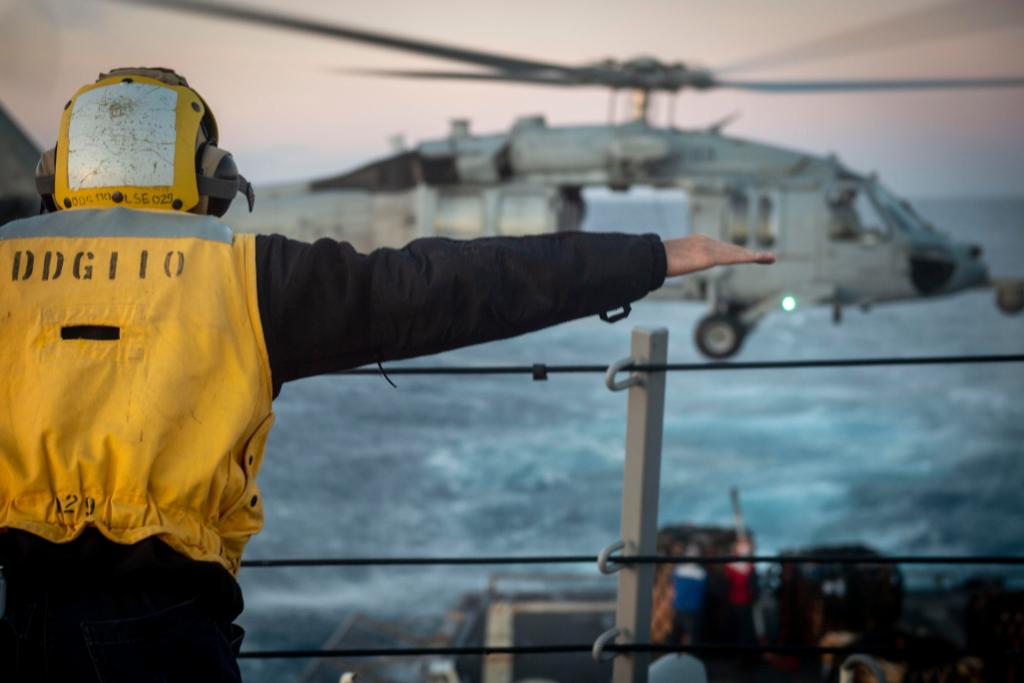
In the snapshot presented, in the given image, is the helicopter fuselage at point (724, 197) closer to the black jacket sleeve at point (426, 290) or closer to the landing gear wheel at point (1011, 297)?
the landing gear wheel at point (1011, 297)

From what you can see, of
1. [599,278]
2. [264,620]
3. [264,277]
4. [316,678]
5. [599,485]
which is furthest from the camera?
[599,485]

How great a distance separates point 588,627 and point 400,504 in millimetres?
29834

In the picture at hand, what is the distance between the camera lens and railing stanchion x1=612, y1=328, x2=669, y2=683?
2.28 metres

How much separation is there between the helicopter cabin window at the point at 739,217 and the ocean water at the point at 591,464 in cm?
1359

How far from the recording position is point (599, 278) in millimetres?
1926

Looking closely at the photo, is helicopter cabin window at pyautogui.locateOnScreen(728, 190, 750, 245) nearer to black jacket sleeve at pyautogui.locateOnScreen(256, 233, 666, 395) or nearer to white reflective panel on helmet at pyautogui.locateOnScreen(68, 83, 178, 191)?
black jacket sleeve at pyautogui.locateOnScreen(256, 233, 666, 395)

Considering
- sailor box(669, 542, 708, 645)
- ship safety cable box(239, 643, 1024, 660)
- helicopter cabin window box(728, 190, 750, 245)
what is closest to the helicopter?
helicopter cabin window box(728, 190, 750, 245)

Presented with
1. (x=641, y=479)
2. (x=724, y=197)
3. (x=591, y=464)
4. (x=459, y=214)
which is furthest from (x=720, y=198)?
(x=591, y=464)

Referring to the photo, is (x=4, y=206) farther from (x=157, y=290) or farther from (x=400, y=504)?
(x=400, y=504)

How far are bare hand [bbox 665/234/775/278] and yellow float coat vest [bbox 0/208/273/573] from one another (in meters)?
0.75

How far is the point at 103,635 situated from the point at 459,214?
14.7m

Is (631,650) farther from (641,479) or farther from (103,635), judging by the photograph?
(103,635)

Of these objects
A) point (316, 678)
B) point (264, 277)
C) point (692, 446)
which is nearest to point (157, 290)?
point (264, 277)

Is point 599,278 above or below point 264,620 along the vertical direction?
above
